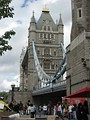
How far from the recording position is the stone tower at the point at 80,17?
31.5 meters

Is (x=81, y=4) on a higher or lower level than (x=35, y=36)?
lower

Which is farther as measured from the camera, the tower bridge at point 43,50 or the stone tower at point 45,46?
the stone tower at point 45,46

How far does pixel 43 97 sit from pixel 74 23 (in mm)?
55482

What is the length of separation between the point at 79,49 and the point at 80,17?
3.72 meters

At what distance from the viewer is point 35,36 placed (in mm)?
123625

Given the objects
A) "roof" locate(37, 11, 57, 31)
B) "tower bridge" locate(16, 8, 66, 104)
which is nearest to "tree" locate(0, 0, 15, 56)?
"tower bridge" locate(16, 8, 66, 104)

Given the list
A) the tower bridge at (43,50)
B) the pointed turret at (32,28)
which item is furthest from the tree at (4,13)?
the pointed turret at (32,28)

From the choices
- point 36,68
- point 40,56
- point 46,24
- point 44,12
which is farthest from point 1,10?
point 44,12

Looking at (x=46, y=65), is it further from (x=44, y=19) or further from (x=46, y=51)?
(x=44, y=19)

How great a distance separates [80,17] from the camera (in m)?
33.0

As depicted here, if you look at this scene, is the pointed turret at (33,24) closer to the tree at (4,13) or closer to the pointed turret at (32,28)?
the pointed turret at (32,28)

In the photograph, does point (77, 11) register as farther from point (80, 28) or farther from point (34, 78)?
point (34, 78)

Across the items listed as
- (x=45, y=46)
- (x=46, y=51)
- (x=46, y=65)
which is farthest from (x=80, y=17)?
(x=45, y=46)

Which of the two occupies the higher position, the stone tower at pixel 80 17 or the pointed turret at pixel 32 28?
the pointed turret at pixel 32 28
